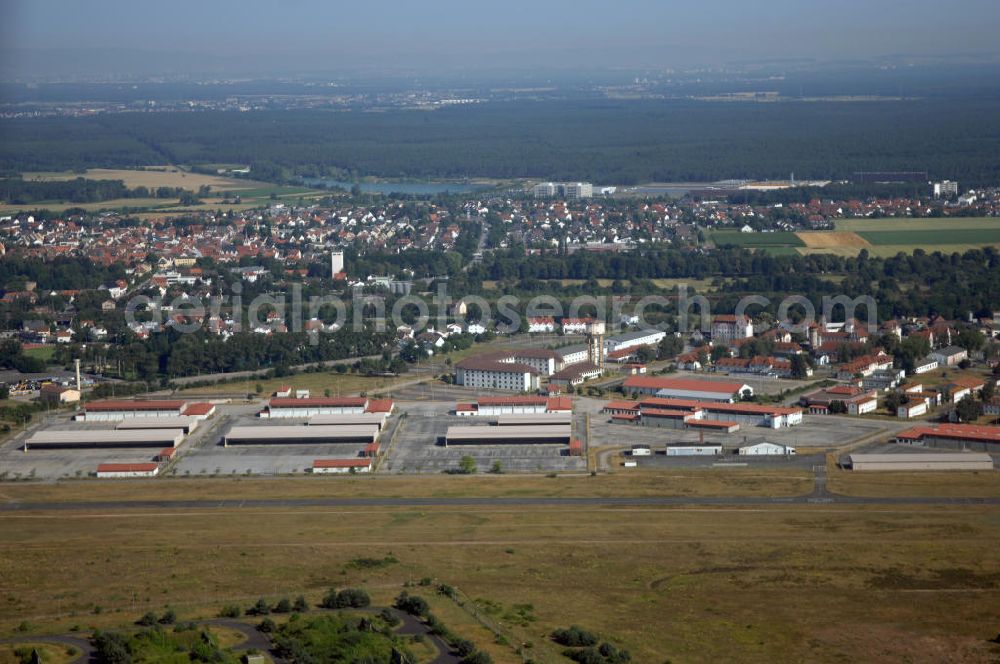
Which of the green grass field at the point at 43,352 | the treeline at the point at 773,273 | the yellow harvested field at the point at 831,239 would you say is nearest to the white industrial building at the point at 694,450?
the treeline at the point at 773,273

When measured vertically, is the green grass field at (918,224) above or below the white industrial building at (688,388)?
below

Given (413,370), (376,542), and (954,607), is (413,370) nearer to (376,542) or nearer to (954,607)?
(376,542)

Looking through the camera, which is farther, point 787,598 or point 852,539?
point 852,539

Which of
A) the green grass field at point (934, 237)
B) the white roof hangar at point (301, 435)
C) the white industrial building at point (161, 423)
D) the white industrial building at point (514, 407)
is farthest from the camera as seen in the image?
the green grass field at point (934, 237)

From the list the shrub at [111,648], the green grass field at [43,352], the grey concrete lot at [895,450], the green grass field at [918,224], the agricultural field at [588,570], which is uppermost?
the shrub at [111,648]

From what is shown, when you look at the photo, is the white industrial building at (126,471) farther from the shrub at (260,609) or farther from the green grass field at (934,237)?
the green grass field at (934,237)

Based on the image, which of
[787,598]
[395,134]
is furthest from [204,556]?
[395,134]
